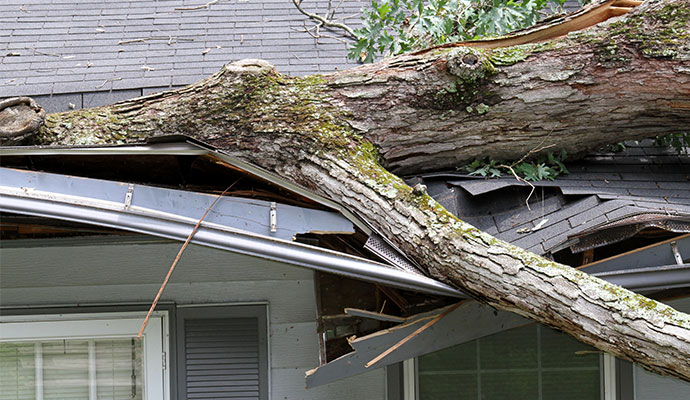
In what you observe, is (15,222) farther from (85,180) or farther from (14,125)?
(85,180)

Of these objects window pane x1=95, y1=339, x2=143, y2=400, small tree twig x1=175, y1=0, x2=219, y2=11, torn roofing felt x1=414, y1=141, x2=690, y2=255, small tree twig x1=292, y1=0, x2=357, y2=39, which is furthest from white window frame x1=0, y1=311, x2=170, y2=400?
small tree twig x1=175, y1=0, x2=219, y2=11

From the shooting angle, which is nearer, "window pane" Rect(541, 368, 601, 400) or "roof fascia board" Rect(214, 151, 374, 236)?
"roof fascia board" Rect(214, 151, 374, 236)

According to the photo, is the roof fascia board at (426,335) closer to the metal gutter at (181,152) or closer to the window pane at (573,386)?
the metal gutter at (181,152)

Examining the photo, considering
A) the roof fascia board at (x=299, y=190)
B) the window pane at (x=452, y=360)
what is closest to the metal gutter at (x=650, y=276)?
the roof fascia board at (x=299, y=190)

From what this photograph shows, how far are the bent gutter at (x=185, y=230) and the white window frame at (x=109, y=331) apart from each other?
1.39 metres

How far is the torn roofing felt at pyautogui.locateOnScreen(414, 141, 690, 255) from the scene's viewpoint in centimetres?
304

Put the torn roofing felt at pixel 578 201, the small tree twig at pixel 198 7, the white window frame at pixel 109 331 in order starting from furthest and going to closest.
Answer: the small tree twig at pixel 198 7 → the white window frame at pixel 109 331 → the torn roofing felt at pixel 578 201

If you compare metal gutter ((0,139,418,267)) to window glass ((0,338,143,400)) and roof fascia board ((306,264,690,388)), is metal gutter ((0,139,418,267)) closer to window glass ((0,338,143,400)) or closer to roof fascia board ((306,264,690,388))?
roof fascia board ((306,264,690,388))

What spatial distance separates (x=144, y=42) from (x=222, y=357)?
2.45m

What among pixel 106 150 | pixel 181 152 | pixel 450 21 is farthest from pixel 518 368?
pixel 106 150

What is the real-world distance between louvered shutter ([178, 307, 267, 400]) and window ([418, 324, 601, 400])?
1012mm

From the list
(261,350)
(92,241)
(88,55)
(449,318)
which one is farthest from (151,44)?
(449,318)

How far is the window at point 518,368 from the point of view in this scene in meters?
4.22

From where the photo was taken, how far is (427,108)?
3.40 m
